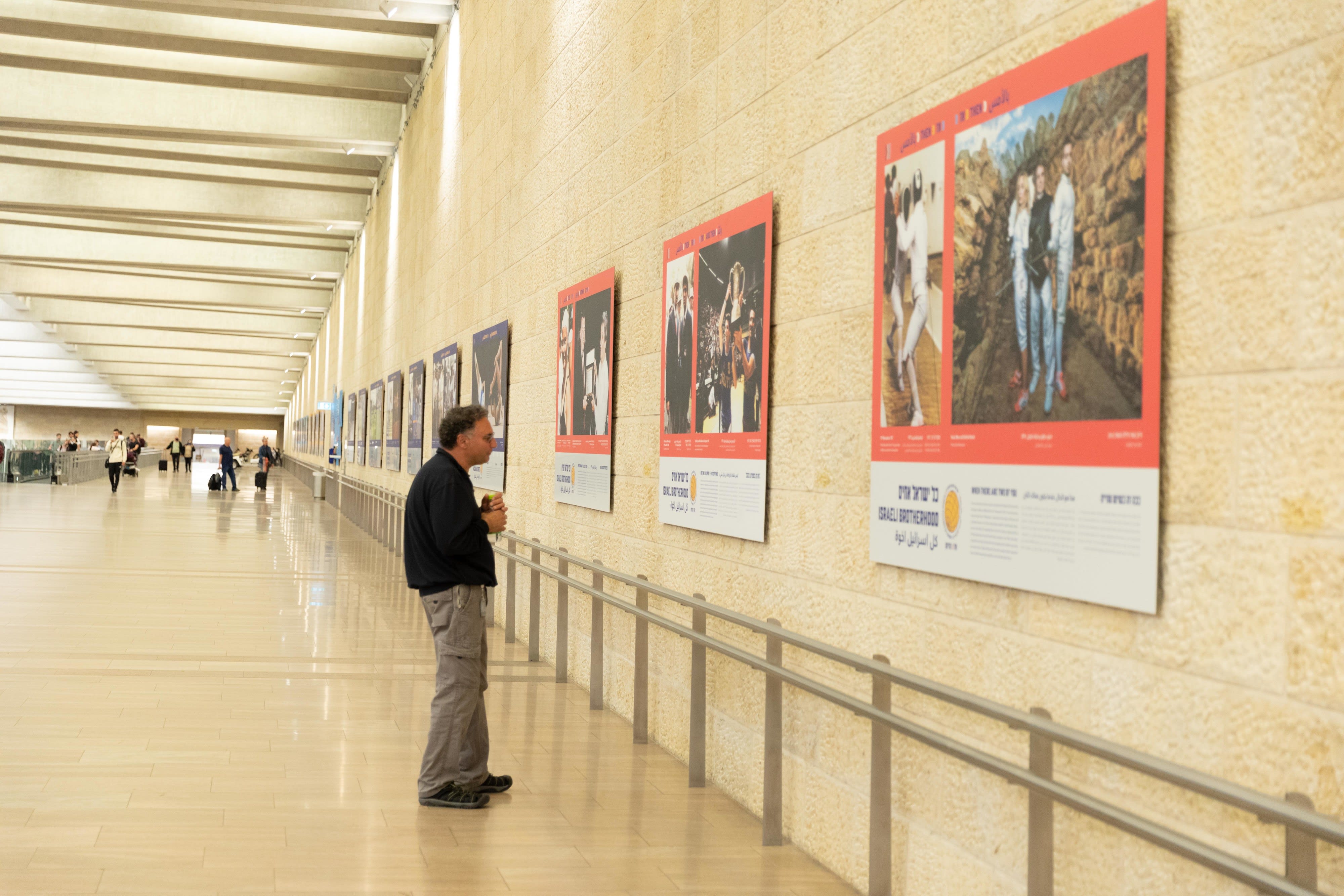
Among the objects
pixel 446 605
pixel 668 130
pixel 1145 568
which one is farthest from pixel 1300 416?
pixel 668 130

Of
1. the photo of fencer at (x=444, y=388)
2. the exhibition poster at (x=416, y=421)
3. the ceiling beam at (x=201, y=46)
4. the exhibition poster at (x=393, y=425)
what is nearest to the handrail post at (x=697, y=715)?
the photo of fencer at (x=444, y=388)

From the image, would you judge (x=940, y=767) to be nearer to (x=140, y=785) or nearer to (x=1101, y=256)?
(x=1101, y=256)

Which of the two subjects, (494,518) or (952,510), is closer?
(952,510)

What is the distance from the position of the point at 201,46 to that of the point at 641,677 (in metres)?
15.3

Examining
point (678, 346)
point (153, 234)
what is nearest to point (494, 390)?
point (678, 346)

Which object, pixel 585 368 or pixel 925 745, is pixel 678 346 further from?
pixel 925 745

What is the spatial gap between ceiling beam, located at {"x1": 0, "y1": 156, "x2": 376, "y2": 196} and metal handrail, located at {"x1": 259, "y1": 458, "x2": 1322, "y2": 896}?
20.5m

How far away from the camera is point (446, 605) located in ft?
17.1

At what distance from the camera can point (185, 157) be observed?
23.7 m

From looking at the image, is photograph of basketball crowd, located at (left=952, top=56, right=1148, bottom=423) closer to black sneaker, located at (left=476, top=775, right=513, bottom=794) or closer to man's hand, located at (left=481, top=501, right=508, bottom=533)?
man's hand, located at (left=481, top=501, right=508, bottom=533)

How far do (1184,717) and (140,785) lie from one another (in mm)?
4363

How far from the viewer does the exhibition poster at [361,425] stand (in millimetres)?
25375

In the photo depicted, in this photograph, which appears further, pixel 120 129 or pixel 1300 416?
pixel 120 129

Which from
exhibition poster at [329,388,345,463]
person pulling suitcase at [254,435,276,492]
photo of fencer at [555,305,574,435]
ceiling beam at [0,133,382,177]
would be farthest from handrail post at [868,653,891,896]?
person pulling suitcase at [254,435,276,492]
